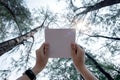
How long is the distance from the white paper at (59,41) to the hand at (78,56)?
6 centimetres

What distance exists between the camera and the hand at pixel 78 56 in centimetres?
189

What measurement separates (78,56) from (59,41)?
0.19 m

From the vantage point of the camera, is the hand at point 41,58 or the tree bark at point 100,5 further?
the tree bark at point 100,5

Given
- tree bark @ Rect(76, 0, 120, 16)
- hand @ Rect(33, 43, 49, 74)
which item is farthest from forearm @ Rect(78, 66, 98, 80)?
tree bark @ Rect(76, 0, 120, 16)

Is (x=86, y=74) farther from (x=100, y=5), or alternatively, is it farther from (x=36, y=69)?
(x=100, y=5)

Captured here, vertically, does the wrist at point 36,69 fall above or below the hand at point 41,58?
below

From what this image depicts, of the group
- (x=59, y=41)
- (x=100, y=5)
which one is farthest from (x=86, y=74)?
(x=100, y=5)

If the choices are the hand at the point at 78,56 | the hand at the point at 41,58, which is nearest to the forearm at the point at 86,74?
the hand at the point at 78,56

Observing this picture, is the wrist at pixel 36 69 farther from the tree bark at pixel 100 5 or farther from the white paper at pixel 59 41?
the tree bark at pixel 100 5

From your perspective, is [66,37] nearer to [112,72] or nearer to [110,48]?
[112,72]

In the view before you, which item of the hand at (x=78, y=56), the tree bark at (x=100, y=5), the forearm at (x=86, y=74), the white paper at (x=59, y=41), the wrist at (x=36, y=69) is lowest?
the tree bark at (x=100, y=5)

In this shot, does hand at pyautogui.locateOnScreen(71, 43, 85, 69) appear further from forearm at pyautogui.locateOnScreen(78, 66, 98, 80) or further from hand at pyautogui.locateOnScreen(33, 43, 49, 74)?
hand at pyautogui.locateOnScreen(33, 43, 49, 74)

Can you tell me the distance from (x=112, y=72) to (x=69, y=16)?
350cm

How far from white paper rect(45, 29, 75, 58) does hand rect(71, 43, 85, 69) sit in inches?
2.2
